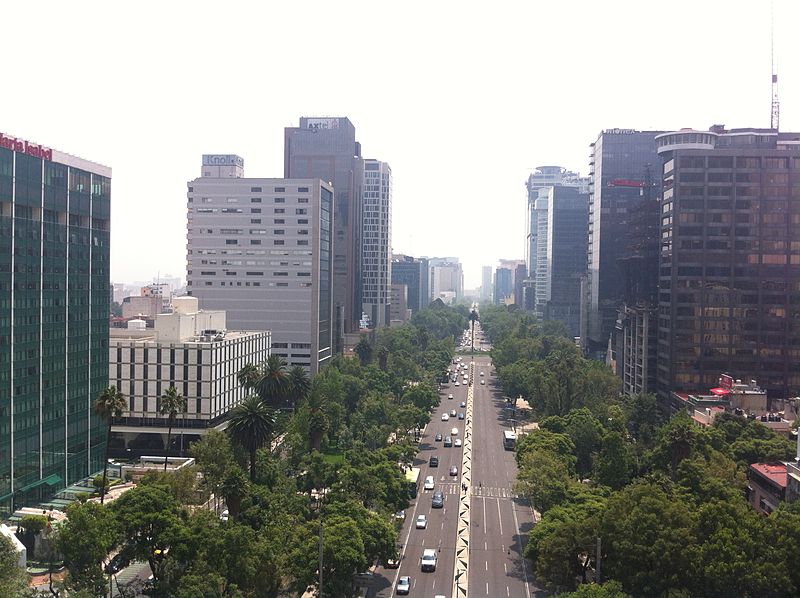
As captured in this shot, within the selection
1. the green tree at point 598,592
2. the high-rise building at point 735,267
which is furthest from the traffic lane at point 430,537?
the high-rise building at point 735,267

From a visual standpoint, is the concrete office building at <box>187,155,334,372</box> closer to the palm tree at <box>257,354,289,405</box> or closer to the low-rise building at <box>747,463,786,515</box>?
the palm tree at <box>257,354,289,405</box>

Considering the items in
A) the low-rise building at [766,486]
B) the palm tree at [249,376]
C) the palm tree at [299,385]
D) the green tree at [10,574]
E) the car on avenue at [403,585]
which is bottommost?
the car on avenue at [403,585]

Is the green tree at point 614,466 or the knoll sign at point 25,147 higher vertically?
the knoll sign at point 25,147

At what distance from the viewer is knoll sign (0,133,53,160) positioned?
74.6 metres

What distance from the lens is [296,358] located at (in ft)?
518

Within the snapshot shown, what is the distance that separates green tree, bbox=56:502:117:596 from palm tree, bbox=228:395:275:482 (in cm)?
2882

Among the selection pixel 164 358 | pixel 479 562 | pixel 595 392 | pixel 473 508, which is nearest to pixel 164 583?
pixel 479 562

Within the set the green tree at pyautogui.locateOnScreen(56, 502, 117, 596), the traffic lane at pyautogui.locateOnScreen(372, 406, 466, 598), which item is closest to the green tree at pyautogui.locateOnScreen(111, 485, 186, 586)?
the green tree at pyautogui.locateOnScreen(56, 502, 117, 596)

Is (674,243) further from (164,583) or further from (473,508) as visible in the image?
(164,583)

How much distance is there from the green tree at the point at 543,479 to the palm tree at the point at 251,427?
28.3 metres

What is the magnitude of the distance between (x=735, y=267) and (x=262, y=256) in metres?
91.3

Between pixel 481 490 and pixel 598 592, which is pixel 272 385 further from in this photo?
pixel 598 592

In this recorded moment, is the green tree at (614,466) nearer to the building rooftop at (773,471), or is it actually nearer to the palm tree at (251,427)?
the building rooftop at (773,471)

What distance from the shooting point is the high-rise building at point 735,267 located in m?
123
